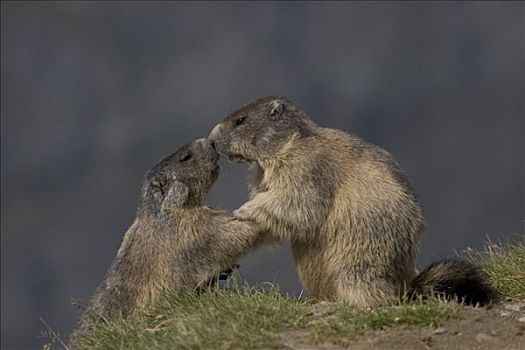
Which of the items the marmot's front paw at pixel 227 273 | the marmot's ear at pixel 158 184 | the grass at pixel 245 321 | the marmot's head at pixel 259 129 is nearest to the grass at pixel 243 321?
the grass at pixel 245 321

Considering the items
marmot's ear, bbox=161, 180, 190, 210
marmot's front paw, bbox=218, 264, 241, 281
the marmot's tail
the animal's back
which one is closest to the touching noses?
marmot's ear, bbox=161, 180, 190, 210

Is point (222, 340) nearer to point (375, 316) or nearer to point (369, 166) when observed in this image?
point (375, 316)

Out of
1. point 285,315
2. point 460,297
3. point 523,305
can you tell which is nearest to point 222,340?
point 285,315

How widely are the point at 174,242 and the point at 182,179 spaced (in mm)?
816

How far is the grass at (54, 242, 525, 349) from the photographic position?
8.57 meters

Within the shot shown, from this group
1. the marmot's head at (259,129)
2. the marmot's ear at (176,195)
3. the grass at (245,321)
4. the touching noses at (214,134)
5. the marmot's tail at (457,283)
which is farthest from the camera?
the touching noses at (214,134)

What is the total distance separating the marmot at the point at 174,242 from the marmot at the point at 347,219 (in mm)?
363

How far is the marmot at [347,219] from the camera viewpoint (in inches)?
405

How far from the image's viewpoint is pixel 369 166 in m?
10.6

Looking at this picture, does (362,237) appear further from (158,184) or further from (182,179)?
(158,184)

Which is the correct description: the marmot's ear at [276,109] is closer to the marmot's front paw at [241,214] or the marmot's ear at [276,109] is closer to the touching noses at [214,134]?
the touching noses at [214,134]

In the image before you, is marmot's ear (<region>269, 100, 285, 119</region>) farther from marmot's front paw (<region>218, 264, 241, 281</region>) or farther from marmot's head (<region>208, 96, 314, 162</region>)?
marmot's front paw (<region>218, 264, 241, 281</region>)

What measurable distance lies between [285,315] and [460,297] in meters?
2.02

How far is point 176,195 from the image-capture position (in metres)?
11.1
